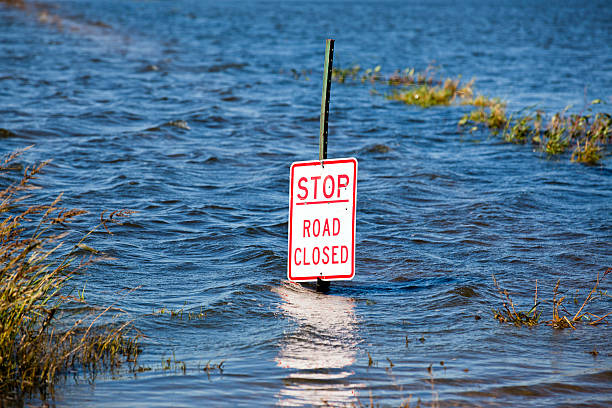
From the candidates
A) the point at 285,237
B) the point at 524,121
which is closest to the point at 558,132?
the point at 524,121

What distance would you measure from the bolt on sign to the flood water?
1.18 ft

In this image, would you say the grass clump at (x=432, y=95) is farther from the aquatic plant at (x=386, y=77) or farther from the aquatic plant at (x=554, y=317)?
the aquatic plant at (x=554, y=317)

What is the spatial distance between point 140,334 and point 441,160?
8.90m

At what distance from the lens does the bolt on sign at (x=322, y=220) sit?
20.5 ft

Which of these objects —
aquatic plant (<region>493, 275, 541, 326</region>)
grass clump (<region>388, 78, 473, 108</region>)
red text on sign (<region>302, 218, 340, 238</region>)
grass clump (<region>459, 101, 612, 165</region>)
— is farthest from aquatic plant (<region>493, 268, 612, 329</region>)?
grass clump (<region>388, 78, 473, 108</region>)

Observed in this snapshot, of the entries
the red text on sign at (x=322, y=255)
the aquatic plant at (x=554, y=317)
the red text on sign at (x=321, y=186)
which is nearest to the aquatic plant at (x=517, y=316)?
the aquatic plant at (x=554, y=317)

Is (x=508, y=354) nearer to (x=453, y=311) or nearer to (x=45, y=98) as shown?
(x=453, y=311)

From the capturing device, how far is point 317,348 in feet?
18.1

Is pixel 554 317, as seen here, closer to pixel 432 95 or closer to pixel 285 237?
pixel 285 237

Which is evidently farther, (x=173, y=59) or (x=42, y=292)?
(x=173, y=59)

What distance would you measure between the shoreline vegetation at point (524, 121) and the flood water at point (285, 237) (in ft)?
1.36

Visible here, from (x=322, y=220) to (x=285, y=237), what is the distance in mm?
2674

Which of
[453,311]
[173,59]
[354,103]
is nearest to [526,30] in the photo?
[173,59]

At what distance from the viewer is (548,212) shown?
402 inches
